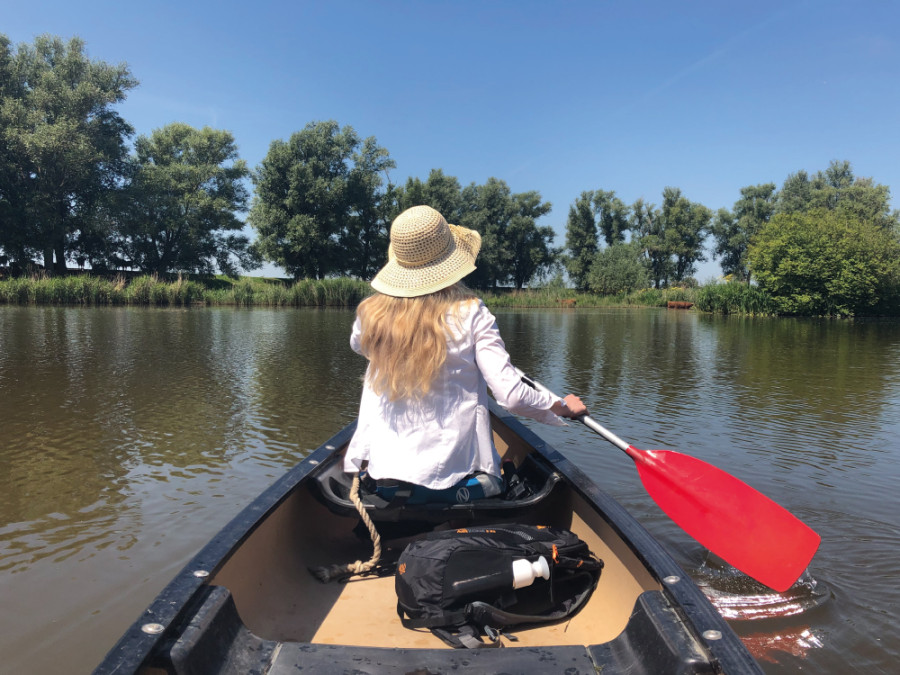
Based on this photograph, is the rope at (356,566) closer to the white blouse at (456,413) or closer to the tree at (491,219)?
the white blouse at (456,413)

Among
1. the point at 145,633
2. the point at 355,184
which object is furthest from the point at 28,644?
the point at 355,184

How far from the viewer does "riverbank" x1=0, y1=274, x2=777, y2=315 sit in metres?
23.4

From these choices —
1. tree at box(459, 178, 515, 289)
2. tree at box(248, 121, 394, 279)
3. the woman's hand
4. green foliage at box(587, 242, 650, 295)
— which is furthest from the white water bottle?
green foliage at box(587, 242, 650, 295)

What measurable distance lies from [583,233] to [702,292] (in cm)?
1961

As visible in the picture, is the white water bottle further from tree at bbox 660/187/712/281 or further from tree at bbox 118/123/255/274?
tree at bbox 660/187/712/281

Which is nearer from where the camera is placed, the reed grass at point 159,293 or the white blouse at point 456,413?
the white blouse at point 456,413

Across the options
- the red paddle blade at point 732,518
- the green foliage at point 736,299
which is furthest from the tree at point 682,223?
the red paddle blade at point 732,518

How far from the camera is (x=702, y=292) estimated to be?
3425 cm

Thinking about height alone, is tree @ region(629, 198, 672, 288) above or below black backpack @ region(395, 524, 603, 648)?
above

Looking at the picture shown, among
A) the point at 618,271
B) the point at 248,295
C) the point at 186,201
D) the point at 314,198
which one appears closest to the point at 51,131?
the point at 186,201

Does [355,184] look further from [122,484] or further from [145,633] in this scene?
[145,633]

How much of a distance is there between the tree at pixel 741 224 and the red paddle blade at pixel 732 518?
5273cm

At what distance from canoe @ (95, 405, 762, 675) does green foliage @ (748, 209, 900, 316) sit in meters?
34.8

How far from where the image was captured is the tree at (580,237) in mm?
52312
